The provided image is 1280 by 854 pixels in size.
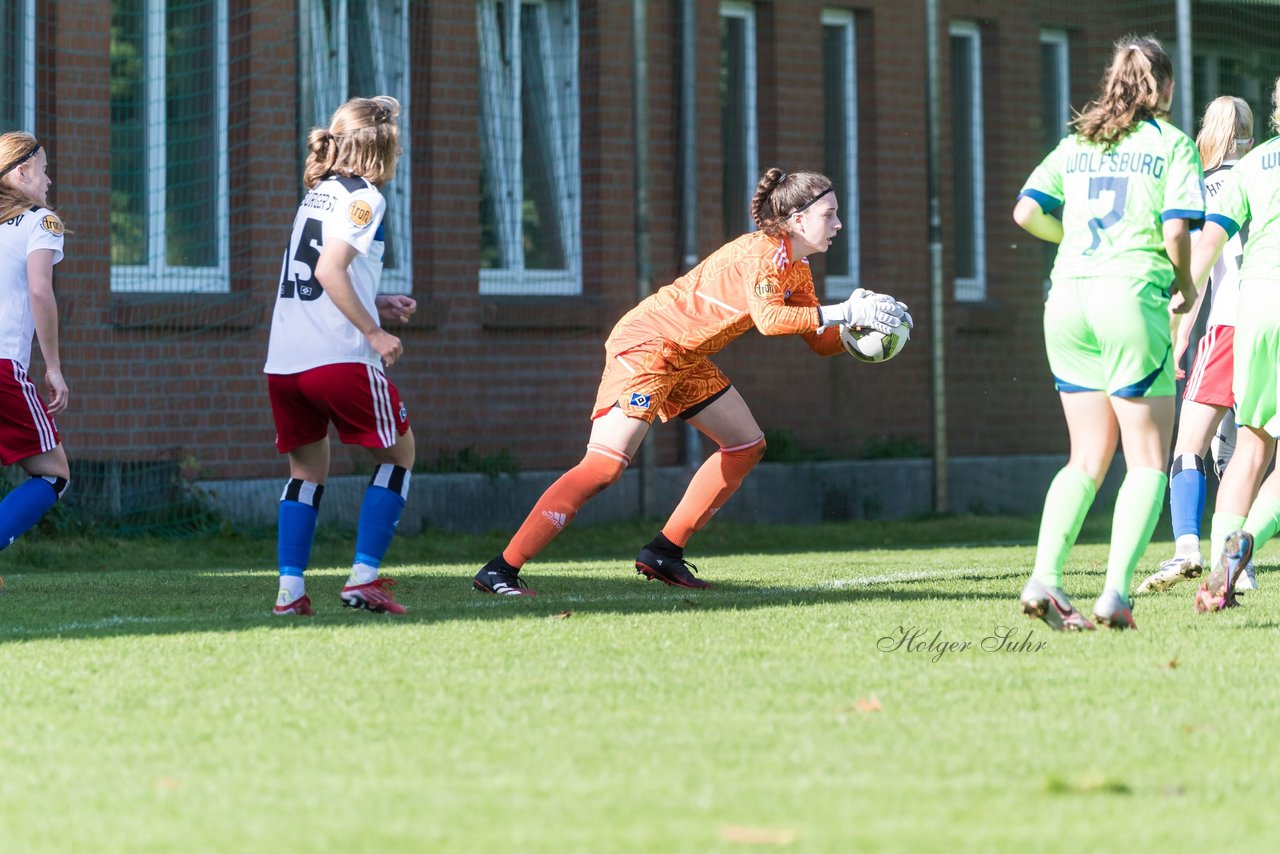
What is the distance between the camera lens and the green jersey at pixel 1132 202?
20.4ft

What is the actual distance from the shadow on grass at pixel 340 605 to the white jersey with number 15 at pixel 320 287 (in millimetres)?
961

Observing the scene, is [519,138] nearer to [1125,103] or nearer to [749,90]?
[749,90]

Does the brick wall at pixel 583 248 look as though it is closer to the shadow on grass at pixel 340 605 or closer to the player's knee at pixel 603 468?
the shadow on grass at pixel 340 605

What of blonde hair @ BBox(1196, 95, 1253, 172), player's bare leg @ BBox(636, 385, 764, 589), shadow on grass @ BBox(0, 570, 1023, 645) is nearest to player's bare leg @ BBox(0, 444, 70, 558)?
shadow on grass @ BBox(0, 570, 1023, 645)

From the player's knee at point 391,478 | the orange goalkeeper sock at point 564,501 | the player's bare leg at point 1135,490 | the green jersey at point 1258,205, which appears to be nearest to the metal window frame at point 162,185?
the orange goalkeeper sock at point 564,501

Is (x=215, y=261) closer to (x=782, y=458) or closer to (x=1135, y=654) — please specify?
(x=782, y=458)

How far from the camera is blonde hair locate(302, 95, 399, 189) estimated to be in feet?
23.4

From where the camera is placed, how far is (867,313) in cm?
752

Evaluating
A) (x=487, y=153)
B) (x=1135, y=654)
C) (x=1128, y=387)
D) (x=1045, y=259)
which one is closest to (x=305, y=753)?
(x=1135, y=654)

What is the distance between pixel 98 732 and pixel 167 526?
25.3 feet

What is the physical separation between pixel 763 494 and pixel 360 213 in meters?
8.30

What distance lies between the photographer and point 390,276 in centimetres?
1412

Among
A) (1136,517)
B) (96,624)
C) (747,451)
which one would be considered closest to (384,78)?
(747,451)

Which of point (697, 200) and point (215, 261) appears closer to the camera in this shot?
point (215, 261)
